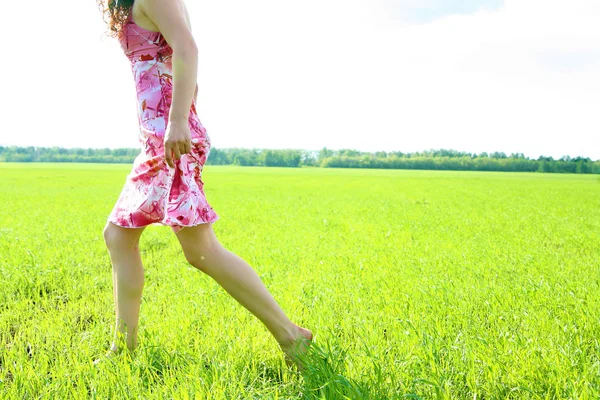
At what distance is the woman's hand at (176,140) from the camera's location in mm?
2189

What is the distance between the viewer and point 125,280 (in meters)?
2.58

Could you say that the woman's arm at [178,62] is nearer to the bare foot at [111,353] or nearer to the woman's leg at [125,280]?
the woman's leg at [125,280]

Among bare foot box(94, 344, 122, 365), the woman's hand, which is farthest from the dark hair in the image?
bare foot box(94, 344, 122, 365)

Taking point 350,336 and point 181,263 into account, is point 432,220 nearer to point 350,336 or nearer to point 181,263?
point 181,263

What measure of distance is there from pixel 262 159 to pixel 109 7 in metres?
115

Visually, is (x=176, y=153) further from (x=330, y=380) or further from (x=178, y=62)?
(x=330, y=380)

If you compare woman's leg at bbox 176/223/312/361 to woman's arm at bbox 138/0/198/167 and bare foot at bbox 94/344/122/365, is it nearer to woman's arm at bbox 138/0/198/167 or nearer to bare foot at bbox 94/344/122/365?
woman's arm at bbox 138/0/198/167

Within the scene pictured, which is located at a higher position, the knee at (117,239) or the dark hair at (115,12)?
the dark hair at (115,12)

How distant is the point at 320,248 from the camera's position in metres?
6.23

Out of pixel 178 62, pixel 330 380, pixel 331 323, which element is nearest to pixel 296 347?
pixel 330 380

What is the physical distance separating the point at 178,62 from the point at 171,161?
447mm

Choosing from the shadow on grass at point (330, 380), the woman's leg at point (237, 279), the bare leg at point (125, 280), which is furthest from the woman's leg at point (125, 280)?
the shadow on grass at point (330, 380)

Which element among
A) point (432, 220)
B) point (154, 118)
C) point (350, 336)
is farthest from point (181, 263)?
point (432, 220)

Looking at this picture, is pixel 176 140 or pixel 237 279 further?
pixel 237 279
